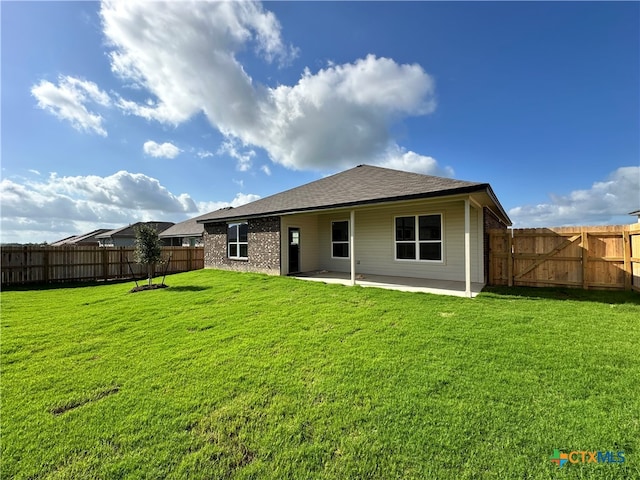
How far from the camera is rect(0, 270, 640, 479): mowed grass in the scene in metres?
2.08

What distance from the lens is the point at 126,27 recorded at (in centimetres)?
725

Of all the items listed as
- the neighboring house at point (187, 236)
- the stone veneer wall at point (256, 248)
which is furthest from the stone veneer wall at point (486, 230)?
the neighboring house at point (187, 236)

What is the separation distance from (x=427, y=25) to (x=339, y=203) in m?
7.08

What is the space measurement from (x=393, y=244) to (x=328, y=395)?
8.29m

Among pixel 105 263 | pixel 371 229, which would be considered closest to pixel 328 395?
pixel 371 229

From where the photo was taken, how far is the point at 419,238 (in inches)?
391

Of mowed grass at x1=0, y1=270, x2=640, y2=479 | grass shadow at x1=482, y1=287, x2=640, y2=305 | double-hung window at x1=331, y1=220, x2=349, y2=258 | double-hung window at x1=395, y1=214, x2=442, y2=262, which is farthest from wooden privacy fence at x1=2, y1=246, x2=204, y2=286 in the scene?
grass shadow at x1=482, y1=287, x2=640, y2=305

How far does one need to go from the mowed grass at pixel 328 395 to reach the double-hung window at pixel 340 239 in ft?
21.6

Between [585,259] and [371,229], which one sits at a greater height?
[371,229]

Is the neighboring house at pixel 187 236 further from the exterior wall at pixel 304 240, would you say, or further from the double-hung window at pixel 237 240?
the exterior wall at pixel 304 240

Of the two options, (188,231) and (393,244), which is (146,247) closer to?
(393,244)

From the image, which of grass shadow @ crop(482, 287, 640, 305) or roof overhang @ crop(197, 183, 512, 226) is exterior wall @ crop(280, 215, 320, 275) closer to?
roof overhang @ crop(197, 183, 512, 226)

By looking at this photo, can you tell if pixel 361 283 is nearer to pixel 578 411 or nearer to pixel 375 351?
pixel 375 351

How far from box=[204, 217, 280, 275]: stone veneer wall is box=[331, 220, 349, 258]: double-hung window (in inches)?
107
